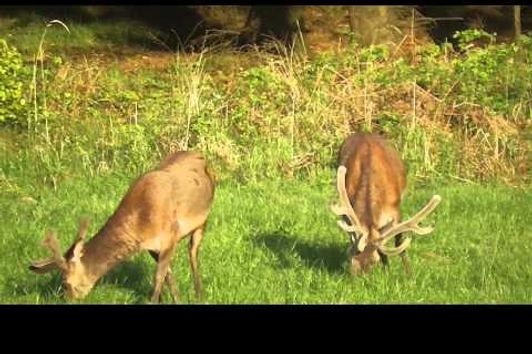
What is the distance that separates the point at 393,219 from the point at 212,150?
17.1 feet

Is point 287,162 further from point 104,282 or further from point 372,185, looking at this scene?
point 104,282

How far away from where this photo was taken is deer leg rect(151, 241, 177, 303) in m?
8.53

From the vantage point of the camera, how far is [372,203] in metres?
9.80

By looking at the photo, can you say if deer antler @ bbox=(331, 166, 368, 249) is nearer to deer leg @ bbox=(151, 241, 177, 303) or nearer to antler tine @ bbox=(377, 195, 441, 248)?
antler tine @ bbox=(377, 195, 441, 248)

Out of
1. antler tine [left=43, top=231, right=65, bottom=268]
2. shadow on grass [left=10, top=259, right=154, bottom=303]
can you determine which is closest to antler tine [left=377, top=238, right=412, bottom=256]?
shadow on grass [left=10, top=259, right=154, bottom=303]

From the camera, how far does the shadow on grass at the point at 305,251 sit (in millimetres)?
10104

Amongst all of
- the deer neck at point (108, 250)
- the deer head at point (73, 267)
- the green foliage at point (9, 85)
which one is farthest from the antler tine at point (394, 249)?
the green foliage at point (9, 85)

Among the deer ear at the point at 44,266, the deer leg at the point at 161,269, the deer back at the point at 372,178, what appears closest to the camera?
the deer ear at the point at 44,266

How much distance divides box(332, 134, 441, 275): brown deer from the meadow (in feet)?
0.94

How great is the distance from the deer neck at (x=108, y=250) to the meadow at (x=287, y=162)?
0.31 meters

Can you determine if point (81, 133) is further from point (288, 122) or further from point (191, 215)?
point (191, 215)

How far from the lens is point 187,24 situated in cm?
2705

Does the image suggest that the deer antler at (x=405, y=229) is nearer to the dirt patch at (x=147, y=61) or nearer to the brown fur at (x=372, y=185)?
the brown fur at (x=372, y=185)

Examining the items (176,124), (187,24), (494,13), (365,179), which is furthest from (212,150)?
(494,13)
